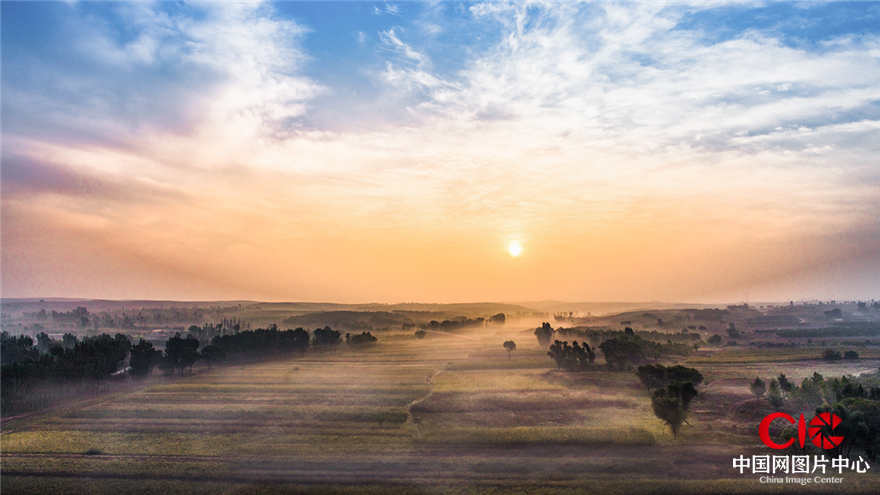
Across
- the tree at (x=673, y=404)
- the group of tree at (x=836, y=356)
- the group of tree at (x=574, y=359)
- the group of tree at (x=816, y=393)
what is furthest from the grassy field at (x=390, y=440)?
the group of tree at (x=836, y=356)

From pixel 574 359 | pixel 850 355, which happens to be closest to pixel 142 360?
pixel 574 359

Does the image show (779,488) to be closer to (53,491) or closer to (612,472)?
(612,472)

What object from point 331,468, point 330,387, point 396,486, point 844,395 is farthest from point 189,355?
point 844,395

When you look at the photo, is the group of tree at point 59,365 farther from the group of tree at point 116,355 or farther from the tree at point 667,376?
the tree at point 667,376

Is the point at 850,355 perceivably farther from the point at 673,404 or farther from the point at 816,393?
the point at 673,404

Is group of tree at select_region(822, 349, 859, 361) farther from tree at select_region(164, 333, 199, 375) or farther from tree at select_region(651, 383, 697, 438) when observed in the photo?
tree at select_region(164, 333, 199, 375)

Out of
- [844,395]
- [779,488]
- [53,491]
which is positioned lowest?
[53,491]
